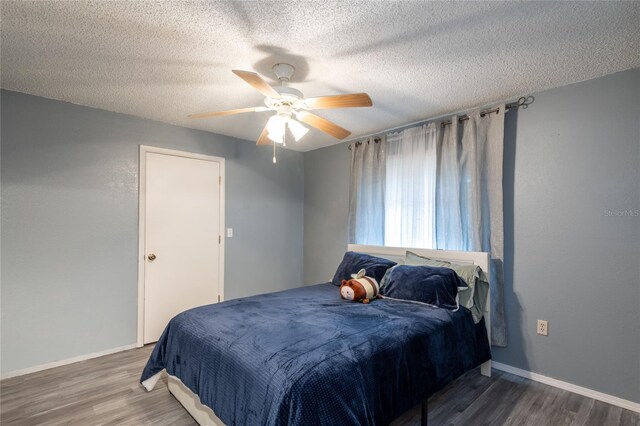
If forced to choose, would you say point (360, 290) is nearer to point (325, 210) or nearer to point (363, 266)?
point (363, 266)

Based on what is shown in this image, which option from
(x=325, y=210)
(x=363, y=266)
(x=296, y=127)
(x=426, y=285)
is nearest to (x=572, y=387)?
(x=426, y=285)

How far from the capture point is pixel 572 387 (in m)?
2.38

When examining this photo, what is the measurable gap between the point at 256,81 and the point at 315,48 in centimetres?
50

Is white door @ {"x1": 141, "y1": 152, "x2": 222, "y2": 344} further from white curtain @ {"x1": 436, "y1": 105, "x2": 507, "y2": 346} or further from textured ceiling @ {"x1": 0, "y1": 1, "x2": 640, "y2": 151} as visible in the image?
white curtain @ {"x1": 436, "y1": 105, "x2": 507, "y2": 346}

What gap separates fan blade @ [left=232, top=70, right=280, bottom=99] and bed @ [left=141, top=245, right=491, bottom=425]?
1.47 meters

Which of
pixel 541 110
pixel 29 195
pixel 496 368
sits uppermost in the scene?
pixel 541 110

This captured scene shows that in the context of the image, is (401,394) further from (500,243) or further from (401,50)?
(401,50)

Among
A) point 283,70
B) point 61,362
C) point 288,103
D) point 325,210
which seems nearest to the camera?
point 288,103

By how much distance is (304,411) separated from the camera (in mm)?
1311

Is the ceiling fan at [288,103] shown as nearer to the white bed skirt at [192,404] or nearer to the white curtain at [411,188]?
the white curtain at [411,188]

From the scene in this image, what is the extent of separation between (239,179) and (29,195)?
2.05 metres

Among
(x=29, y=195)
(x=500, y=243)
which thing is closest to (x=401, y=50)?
(x=500, y=243)

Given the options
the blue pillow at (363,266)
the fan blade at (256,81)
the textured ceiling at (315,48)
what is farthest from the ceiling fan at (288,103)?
the blue pillow at (363,266)

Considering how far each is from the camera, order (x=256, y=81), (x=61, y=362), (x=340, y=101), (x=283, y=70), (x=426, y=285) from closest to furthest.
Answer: (x=256, y=81) → (x=340, y=101) → (x=283, y=70) → (x=426, y=285) → (x=61, y=362)
